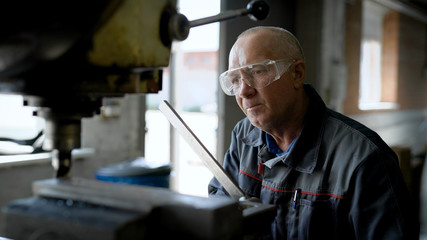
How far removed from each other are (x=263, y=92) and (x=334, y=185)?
40 centimetres

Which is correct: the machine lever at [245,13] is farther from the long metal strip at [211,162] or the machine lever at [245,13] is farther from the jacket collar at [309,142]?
the jacket collar at [309,142]

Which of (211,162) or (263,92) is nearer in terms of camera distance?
(211,162)

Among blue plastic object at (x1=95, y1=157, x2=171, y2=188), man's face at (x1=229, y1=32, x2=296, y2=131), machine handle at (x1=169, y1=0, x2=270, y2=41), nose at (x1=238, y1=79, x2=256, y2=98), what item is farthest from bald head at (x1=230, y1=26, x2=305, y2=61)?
blue plastic object at (x1=95, y1=157, x2=171, y2=188)

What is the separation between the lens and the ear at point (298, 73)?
1.41 metres

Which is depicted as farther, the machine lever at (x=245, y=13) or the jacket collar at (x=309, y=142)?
the jacket collar at (x=309, y=142)

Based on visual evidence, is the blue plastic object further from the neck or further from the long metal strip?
the long metal strip

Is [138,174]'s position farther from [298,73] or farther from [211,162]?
[211,162]

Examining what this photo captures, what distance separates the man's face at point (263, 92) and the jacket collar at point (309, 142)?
89 millimetres

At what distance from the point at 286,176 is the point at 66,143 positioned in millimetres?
777

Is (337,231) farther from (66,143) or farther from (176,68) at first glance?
(176,68)

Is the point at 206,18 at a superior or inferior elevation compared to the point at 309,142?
superior

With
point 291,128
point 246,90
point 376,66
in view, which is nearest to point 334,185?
point 291,128

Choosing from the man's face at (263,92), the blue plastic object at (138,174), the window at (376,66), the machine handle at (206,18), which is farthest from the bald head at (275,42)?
the window at (376,66)

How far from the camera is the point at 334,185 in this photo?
117cm
